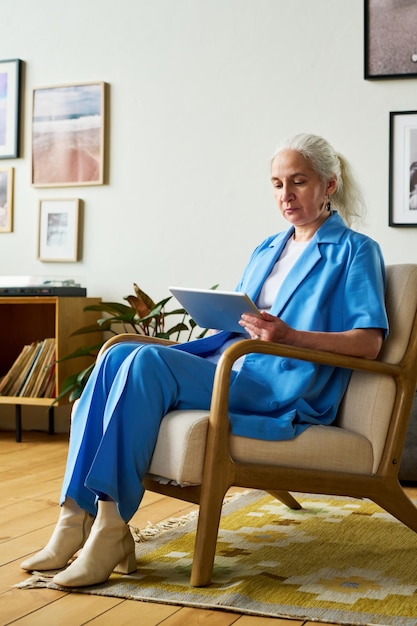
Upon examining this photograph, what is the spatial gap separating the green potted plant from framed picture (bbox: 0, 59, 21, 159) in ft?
3.47

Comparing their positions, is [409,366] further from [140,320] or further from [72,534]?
[140,320]

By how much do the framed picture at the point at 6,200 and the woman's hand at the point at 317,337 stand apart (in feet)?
9.28

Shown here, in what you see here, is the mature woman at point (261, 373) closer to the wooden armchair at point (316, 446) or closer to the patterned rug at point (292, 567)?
the wooden armchair at point (316, 446)

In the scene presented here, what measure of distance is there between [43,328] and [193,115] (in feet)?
4.52

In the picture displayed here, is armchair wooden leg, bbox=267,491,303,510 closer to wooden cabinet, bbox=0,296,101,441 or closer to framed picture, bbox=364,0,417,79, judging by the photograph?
wooden cabinet, bbox=0,296,101,441

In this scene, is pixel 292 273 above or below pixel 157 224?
below

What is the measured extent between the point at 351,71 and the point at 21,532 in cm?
260

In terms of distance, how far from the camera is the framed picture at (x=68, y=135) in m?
4.54

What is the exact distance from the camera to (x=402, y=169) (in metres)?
4.02

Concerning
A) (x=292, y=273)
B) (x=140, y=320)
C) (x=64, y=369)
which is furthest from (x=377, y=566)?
(x=64, y=369)

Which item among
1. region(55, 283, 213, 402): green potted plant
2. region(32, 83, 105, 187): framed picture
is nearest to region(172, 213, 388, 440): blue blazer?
region(55, 283, 213, 402): green potted plant

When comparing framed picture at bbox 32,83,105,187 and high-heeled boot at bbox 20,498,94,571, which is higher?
framed picture at bbox 32,83,105,187

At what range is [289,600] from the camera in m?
1.91

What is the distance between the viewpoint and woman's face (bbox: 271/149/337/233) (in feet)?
7.89
